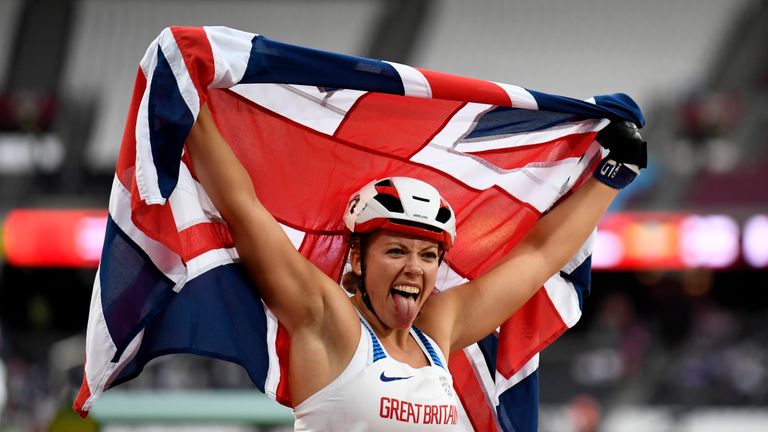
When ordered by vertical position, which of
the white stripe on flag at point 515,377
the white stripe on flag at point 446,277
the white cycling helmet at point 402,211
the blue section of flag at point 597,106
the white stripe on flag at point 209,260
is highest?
the blue section of flag at point 597,106

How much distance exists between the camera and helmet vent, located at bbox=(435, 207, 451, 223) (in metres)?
3.93

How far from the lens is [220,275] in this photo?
3855 mm

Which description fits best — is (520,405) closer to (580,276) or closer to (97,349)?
(580,276)

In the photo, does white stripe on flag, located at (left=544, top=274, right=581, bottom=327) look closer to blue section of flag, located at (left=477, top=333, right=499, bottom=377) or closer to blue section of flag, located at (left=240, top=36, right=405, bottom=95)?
blue section of flag, located at (left=477, top=333, right=499, bottom=377)

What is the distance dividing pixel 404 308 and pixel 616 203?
13655 millimetres

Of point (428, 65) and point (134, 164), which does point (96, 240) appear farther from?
point (134, 164)

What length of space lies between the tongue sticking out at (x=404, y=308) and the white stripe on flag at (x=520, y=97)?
2.69ft

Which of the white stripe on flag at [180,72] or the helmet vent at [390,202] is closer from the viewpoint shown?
the white stripe on flag at [180,72]

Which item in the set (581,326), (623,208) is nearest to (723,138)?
(623,208)

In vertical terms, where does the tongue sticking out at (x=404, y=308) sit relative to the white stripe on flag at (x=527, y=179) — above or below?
below

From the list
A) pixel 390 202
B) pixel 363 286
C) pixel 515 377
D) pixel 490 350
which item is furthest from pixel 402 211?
pixel 515 377

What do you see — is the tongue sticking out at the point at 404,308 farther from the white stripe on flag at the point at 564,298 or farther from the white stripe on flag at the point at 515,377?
the white stripe on flag at the point at 564,298

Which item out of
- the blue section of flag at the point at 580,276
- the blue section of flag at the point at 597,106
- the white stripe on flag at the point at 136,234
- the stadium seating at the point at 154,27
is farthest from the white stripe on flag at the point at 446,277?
the stadium seating at the point at 154,27

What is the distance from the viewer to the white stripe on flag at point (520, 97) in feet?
13.9
